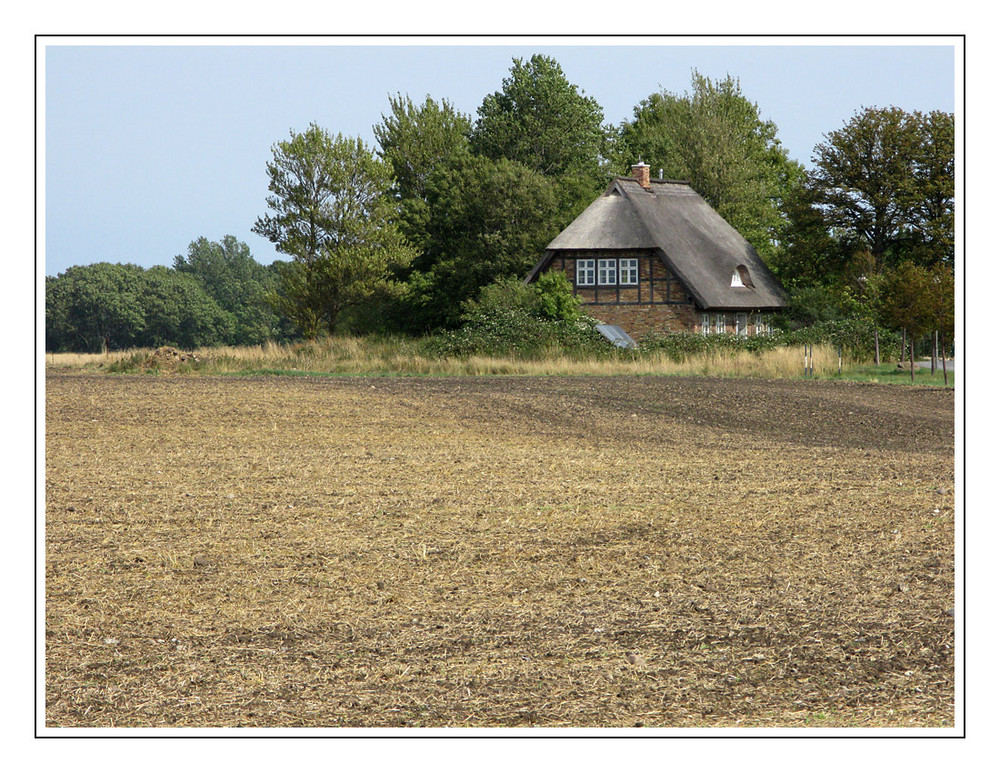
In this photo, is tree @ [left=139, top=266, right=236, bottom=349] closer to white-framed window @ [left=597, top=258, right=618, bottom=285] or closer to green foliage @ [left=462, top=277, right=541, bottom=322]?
white-framed window @ [left=597, top=258, right=618, bottom=285]

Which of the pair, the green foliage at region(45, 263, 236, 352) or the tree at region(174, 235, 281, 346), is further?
the tree at region(174, 235, 281, 346)

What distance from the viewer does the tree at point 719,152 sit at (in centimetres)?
5209

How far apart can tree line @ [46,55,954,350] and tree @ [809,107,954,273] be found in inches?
2.5

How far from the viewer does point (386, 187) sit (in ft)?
146

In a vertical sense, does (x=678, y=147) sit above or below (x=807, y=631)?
above

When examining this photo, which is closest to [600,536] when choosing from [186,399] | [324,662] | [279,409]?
[324,662]

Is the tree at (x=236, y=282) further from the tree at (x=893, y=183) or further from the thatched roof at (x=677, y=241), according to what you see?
the tree at (x=893, y=183)

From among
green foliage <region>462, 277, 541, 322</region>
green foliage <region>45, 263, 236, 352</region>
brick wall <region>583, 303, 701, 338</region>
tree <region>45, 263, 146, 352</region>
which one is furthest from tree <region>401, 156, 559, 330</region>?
tree <region>45, 263, 146, 352</region>

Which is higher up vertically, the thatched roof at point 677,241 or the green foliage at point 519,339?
the thatched roof at point 677,241

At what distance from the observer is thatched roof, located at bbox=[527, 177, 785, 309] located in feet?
134

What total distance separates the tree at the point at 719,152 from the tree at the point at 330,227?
14851 mm

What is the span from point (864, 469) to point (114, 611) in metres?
8.80

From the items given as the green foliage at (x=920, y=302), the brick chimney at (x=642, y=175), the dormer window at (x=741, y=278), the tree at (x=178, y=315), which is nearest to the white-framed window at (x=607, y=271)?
the dormer window at (x=741, y=278)
